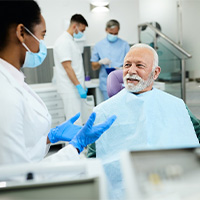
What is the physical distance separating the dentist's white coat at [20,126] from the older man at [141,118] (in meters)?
0.40

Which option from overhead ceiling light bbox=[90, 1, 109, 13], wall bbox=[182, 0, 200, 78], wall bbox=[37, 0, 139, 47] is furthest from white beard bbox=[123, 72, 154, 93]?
wall bbox=[182, 0, 200, 78]

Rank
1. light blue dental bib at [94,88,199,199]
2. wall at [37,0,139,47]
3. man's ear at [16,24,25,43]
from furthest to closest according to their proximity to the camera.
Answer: wall at [37,0,139,47], light blue dental bib at [94,88,199,199], man's ear at [16,24,25,43]

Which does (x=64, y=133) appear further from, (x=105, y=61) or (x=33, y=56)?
(x=105, y=61)

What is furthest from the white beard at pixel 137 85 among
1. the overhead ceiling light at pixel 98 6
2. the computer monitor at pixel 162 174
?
the overhead ceiling light at pixel 98 6

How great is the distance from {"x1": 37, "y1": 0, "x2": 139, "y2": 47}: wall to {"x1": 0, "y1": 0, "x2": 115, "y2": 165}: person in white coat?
2658mm

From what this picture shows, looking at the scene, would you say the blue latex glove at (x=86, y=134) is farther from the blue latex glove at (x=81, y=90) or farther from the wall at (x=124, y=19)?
the wall at (x=124, y=19)

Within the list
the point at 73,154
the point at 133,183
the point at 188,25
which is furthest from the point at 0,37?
the point at 188,25

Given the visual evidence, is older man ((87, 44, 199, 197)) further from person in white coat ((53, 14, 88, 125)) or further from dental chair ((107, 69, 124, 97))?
person in white coat ((53, 14, 88, 125))

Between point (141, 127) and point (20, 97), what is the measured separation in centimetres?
74

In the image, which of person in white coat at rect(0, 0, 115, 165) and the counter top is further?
the counter top

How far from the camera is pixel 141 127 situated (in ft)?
4.41

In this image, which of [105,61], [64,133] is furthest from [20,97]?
[105,61]

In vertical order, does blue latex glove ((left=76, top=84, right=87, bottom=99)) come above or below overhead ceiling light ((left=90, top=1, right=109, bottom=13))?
below

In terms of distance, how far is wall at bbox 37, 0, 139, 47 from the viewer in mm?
3537
